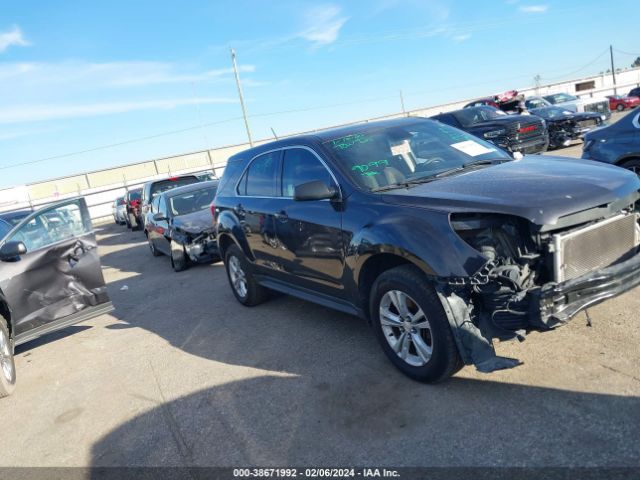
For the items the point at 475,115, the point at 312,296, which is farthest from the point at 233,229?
the point at 475,115

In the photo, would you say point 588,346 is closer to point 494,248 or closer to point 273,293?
point 494,248

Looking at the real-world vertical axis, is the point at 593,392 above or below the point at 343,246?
below

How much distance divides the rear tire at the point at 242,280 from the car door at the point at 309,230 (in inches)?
43.6

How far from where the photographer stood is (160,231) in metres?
11.1

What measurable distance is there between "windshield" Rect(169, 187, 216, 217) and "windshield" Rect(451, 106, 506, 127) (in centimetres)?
773

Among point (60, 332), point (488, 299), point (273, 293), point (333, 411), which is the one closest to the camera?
point (488, 299)

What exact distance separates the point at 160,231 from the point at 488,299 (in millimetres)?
9102

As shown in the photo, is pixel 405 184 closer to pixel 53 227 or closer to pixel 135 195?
pixel 53 227

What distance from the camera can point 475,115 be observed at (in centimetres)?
1473

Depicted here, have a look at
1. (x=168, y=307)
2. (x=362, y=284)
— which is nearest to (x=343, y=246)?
(x=362, y=284)

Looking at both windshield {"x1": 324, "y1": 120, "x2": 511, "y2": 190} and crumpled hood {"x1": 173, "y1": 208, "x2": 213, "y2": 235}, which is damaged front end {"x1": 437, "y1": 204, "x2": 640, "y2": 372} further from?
crumpled hood {"x1": 173, "y1": 208, "x2": 213, "y2": 235}

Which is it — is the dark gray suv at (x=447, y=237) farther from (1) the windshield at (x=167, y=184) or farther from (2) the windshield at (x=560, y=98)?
(2) the windshield at (x=560, y=98)

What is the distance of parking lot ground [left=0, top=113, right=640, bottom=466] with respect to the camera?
2.96m

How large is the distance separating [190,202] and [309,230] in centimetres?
671
